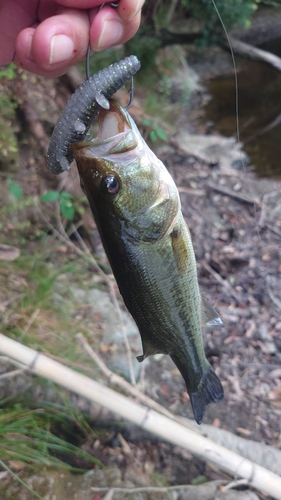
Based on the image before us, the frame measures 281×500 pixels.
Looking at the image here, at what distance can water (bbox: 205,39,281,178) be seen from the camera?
733 centimetres

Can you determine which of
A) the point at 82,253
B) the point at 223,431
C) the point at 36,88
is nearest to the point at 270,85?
the point at 36,88

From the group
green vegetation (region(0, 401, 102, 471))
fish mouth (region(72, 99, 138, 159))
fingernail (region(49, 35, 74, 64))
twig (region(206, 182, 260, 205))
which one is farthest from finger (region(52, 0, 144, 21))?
twig (region(206, 182, 260, 205))

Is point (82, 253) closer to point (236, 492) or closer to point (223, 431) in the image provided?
point (223, 431)

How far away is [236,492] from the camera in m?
2.66

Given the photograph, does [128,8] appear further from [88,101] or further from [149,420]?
[149,420]

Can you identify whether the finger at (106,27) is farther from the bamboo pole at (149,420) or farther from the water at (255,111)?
the water at (255,111)

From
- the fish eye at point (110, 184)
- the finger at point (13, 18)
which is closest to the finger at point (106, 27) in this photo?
the finger at point (13, 18)

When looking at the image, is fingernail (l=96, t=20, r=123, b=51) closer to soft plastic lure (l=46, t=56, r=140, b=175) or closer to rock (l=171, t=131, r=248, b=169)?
soft plastic lure (l=46, t=56, r=140, b=175)

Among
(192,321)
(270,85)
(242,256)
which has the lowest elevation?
(270,85)

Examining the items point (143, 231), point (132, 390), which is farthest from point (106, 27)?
point (132, 390)

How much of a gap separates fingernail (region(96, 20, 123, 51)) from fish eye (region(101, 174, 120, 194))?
0.55 metres

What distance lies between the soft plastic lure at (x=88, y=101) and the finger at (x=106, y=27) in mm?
225

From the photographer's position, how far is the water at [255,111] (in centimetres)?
733

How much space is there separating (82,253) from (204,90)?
790 centimetres
